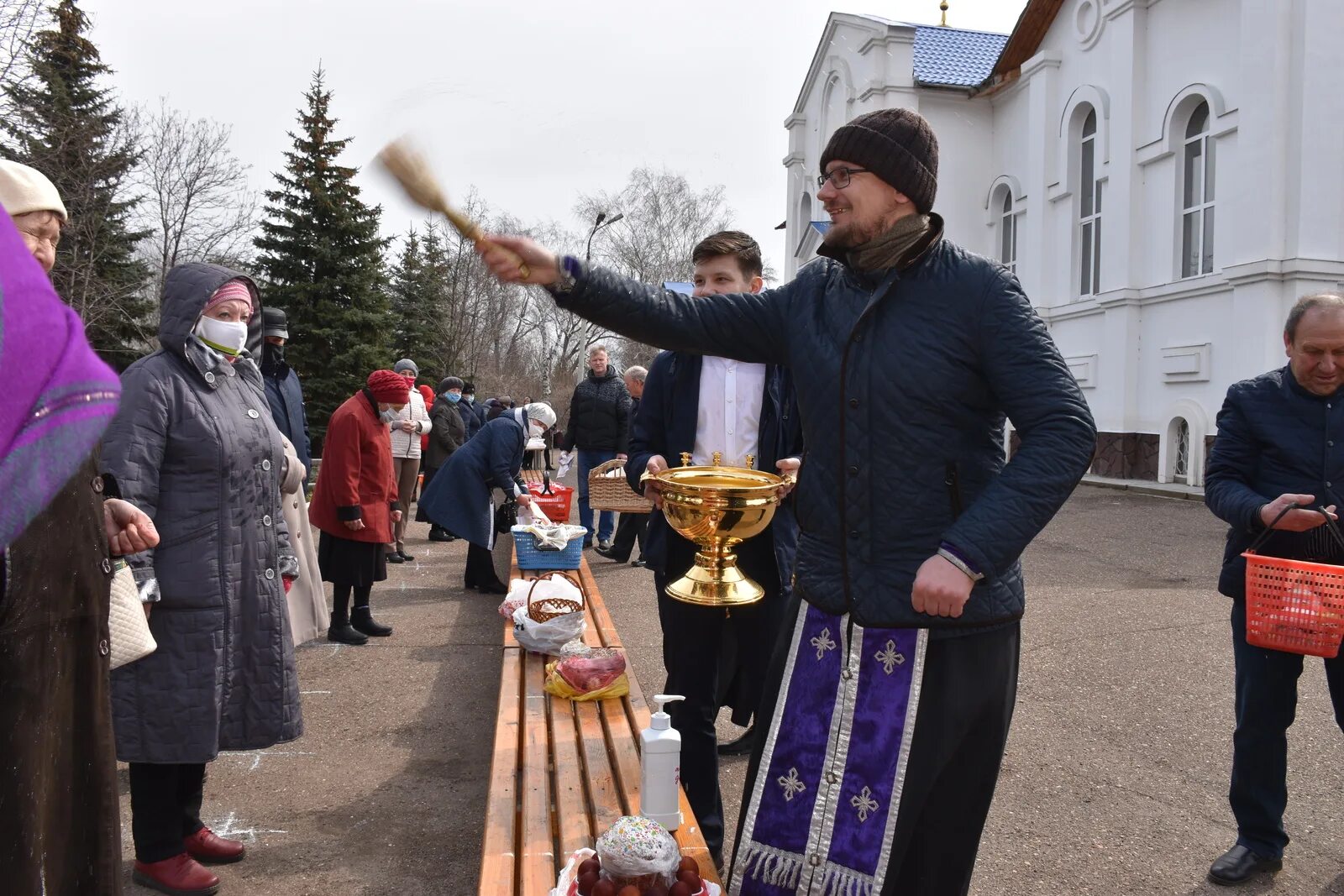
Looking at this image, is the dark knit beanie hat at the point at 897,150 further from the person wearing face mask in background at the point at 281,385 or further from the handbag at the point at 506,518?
the handbag at the point at 506,518

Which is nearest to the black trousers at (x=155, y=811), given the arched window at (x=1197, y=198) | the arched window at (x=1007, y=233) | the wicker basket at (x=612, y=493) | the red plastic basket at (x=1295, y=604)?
the red plastic basket at (x=1295, y=604)

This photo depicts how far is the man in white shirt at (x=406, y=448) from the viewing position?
10938 millimetres

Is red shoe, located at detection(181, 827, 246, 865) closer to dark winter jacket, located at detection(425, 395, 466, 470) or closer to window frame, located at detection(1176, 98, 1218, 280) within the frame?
dark winter jacket, located at detection(425, 395, 466, 470)

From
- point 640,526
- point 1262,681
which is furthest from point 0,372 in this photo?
point 640,526

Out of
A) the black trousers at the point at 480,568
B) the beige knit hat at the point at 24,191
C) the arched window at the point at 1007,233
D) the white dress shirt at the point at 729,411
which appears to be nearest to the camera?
the beige knit hat at the point at 24,191

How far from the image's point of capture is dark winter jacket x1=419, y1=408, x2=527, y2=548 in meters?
8.53

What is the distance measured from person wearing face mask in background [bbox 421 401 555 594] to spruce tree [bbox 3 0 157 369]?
11.8 m

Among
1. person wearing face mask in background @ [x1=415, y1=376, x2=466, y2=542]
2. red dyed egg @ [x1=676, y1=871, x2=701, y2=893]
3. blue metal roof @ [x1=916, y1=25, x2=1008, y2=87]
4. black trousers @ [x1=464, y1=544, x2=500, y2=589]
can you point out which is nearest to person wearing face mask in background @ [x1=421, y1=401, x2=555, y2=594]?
black trousers @ [x1=464, y1=544, x2=500, y2=589]

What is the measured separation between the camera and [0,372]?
3.26ft

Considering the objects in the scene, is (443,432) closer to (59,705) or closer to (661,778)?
(661,778)

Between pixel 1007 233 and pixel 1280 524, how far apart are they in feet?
81.3

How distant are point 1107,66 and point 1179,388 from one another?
7554 millimetres

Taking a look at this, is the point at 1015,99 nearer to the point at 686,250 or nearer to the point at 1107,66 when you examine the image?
the point at 1107,66

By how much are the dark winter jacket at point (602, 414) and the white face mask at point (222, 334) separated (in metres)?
7.21
